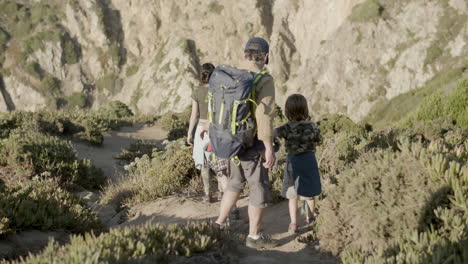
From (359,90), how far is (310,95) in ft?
17.4

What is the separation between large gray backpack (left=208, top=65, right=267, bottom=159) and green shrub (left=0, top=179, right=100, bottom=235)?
262cm

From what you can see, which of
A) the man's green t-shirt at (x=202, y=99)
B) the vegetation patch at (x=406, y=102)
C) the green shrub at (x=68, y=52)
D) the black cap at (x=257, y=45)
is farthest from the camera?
the green shrub at (x=68, y=52)

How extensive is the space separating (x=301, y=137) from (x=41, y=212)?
359 cm

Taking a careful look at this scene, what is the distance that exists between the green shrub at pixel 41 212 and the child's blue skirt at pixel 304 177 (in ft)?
9.76

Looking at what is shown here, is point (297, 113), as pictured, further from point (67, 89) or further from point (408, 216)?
point (67, 89)

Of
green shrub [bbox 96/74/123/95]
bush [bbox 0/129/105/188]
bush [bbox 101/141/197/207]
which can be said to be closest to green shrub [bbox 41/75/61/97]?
green shrub [bbox 96/74/123/95]

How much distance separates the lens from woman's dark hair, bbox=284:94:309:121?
526 centimetres

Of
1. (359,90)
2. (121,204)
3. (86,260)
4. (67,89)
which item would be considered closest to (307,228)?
(86,260)

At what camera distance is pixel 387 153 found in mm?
4410

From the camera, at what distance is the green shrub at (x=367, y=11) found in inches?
1572

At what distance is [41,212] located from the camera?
5.53m

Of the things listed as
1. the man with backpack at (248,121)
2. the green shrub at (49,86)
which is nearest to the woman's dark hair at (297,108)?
the man with backpack at (248,121)

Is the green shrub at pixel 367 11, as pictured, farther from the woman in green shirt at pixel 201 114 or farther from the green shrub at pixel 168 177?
the woman in green shirt at pixel 201 114

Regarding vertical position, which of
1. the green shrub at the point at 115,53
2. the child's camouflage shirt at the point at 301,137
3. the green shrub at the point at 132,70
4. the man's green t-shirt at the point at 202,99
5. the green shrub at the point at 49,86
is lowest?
the child's camouflage shirt at the point at 301,137
